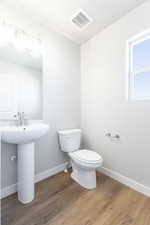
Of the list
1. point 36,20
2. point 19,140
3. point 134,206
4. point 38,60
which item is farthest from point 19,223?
point 36,20

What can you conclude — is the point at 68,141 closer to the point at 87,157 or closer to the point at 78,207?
the point at 87,157

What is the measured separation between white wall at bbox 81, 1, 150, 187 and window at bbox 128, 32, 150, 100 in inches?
4.1

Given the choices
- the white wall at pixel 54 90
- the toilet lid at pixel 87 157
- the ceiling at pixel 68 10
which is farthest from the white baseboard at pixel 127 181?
the ceiling at pixel 68 10

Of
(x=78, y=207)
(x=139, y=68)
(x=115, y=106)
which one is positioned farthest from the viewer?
(x=115, y=106)

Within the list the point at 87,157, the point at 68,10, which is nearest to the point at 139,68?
the point at 68,10

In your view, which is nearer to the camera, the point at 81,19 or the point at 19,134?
the point at 19,134

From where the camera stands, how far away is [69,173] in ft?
6.59

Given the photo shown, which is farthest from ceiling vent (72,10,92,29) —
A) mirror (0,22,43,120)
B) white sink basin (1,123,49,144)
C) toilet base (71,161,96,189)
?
toilet base (71,161,96,189)

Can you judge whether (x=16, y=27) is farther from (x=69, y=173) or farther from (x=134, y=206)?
(x=134, y=206)

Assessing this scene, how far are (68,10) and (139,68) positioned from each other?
123 cm

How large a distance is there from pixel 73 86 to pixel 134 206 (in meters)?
1.88

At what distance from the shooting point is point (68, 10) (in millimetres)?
1592

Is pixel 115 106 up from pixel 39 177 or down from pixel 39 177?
up

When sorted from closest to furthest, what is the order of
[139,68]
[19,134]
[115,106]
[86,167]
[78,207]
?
1. [19,134]
2. [78,207]
3. [86,167]
4. [139,68]
5. [115,106]
